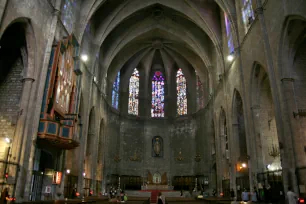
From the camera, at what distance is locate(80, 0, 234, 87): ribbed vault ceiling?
86.3ft

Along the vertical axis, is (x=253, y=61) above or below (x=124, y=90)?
below

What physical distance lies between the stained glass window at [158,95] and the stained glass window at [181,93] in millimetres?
2308

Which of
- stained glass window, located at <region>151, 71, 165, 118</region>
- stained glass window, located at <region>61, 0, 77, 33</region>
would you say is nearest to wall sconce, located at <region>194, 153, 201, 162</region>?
stained glass window, located at <region>151, 71, 165, 118</region>

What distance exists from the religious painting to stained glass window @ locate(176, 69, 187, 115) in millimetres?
4834

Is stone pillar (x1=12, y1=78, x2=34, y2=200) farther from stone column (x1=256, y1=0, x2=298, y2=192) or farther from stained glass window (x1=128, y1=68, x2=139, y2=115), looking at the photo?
stained glass window (x1=128, y1=68, x2=139, y2=115)

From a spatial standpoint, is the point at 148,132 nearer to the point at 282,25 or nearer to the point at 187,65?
the point at 187,65

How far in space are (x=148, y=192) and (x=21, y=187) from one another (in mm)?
16000

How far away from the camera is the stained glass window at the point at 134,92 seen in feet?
124

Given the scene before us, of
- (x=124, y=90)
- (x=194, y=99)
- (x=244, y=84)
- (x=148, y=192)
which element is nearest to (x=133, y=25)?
(x=124, y=90)

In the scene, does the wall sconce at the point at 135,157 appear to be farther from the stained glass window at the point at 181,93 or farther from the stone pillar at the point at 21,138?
the stone pillar at the point at 21,138

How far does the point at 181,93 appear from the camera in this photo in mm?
38062

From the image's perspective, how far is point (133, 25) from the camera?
101ft

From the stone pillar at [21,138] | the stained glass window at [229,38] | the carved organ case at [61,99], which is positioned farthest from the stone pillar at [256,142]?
the stone pillar at [21,138]

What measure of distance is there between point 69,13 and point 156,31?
50.3 feet
